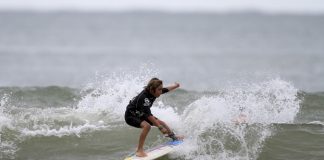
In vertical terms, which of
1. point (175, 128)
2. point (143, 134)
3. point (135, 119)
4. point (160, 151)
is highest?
point (135, 119)

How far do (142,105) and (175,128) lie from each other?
294cm

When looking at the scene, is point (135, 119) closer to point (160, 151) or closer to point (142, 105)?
point (142, 105)

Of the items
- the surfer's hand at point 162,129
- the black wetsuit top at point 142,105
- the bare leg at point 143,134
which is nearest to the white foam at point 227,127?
the surfer's hand at point 162,129

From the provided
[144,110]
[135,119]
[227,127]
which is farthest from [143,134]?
[227,127]

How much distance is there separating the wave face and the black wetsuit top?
143 centimetres

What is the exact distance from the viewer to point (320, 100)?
1817 cm

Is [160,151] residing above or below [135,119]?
below

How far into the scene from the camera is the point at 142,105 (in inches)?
420

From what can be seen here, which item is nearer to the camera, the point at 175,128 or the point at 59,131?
the point at 59,131

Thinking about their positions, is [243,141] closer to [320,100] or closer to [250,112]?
[250,112]

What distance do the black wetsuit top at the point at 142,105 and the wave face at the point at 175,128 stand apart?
1.43m

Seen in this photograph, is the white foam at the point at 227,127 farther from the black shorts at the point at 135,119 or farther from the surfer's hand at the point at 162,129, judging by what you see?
the black shorts at the point at 135,119

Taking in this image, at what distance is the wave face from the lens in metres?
12.1

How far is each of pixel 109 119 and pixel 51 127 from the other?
1.74 m
